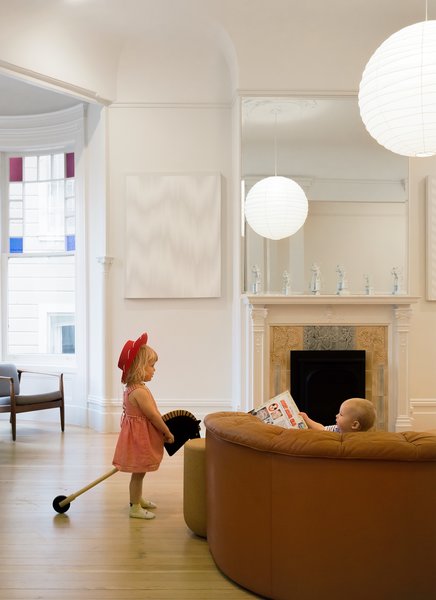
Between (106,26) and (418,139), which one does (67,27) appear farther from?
(418,139)

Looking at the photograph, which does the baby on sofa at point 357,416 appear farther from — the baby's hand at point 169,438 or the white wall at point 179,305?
the white wall at point 179,305

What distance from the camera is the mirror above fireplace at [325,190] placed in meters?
6.14

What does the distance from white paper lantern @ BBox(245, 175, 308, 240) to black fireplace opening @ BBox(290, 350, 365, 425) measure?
1.10 m

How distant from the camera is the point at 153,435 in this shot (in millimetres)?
3768

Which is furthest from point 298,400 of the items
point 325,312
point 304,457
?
point 304,457

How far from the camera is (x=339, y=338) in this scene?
6.14m

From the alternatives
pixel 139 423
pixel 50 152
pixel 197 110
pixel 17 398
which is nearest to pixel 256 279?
pixel 197 110

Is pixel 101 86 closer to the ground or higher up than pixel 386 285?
higher up

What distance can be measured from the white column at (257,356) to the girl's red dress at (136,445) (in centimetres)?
231

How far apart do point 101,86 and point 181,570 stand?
470 cm

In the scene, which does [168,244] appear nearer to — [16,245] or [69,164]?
[69,164]

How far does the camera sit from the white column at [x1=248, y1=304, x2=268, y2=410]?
19.6ft

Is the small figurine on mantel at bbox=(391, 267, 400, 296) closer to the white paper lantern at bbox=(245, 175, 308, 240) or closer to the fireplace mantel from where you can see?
the fireplace mantel

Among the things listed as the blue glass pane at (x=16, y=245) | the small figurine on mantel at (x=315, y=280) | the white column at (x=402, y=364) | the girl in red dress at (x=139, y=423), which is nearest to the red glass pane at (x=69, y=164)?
the blue glass pane at (x=16, y=245)
